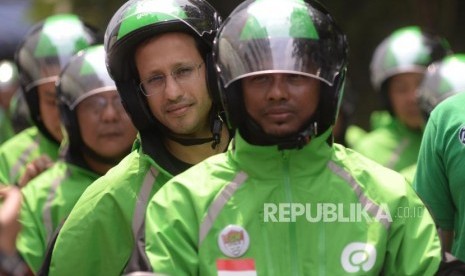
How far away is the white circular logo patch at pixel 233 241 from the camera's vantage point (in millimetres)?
6301

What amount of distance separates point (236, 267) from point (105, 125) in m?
3.78

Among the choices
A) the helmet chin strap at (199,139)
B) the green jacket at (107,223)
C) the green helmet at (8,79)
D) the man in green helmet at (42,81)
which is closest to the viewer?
the green jacket at (107,223)

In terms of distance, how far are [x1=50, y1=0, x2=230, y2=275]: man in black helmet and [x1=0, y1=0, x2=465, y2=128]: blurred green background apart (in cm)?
997

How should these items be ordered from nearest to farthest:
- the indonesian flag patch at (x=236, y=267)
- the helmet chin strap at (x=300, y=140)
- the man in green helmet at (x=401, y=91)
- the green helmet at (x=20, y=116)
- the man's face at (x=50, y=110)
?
the indonesian flag patch at (x=236, y=267) < the helmet chin strap at (x=300, y=140) < the man's face at (x=50, y=110) < the man in green helmet at (x=401, y=91) < the green helmet at (x=20, y=116)

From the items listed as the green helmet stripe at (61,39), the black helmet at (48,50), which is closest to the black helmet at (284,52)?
the black helmet at (48,50)

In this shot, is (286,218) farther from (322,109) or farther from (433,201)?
(433,201)

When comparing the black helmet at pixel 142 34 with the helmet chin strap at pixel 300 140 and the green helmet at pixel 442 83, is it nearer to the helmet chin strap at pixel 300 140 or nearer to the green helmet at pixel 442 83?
the helmet chin strap at pixel 300 140

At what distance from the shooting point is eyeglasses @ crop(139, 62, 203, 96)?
7.73m

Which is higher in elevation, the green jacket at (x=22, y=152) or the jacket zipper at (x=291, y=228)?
the jacket zipper at (x=291, y=228)

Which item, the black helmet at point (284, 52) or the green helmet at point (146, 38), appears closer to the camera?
the black helmet at point (284, 52)

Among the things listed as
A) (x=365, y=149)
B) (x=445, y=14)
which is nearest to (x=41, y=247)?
(x=365, y=149)

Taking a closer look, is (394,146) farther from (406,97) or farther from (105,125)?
(105,125)

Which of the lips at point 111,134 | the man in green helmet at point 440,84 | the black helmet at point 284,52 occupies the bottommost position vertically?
the man in green helmet at point 440,84

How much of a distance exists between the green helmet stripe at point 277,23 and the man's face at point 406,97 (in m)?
6.56
